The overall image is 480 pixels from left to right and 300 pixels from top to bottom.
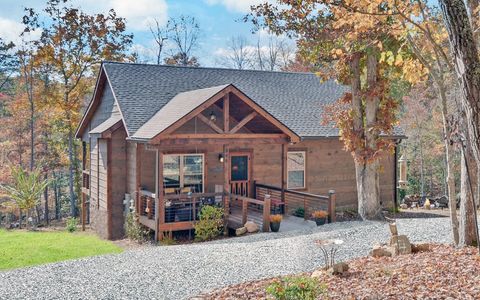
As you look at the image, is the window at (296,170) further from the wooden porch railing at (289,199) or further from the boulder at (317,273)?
the boulder at (317,273)

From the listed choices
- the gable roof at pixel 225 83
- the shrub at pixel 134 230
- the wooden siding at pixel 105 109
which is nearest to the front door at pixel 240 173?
the gable roof at pixel 225 83

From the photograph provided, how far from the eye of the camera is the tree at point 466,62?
4.49 metres

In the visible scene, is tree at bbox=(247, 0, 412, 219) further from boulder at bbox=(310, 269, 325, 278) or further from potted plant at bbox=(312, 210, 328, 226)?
boulder at bbox=(310, 269, 325, 278)

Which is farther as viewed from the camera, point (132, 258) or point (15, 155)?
point (15, 155)

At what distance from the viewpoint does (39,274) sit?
8914mm

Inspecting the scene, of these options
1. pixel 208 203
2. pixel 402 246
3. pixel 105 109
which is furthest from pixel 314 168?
pixel 402 246

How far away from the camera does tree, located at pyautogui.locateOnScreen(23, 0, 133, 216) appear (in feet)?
82.8

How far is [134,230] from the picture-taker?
14.8 m

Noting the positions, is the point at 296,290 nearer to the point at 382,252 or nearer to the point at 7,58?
the point at 382,252

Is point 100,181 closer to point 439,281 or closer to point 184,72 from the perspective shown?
point 184,72

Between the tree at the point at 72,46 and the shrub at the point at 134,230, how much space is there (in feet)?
36.6

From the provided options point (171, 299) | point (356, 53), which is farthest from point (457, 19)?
point (356, 53)

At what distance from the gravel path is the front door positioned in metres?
4.84

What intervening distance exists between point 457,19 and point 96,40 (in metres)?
24.2
